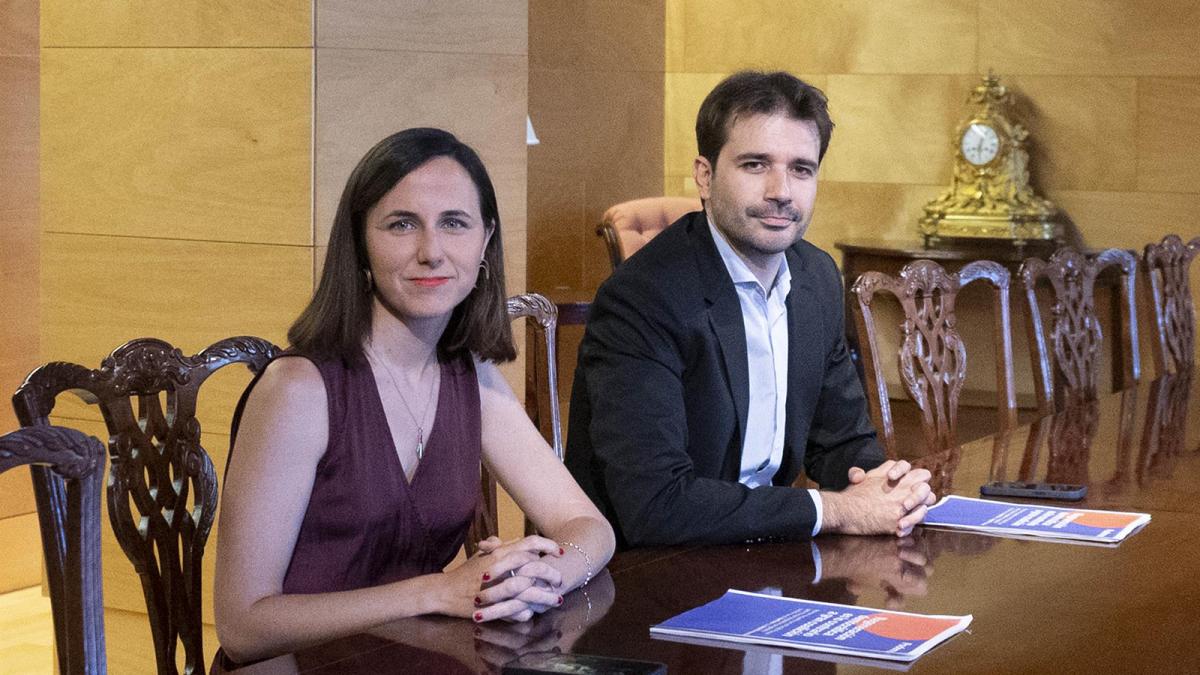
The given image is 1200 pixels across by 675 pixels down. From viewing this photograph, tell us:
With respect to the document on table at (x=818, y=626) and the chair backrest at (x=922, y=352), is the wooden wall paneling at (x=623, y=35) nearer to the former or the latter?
the chair backrest at (x=922, y=352)

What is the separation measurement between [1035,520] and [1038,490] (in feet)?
0.70

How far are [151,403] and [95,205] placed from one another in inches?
77.6

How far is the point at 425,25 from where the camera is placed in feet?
13.1

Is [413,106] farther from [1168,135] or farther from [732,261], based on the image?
[1168,135]

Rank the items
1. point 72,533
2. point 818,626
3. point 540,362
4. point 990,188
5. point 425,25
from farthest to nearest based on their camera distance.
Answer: point 990,188 → point 425,25 → point 540,362 → point 818,626 → point 72,533

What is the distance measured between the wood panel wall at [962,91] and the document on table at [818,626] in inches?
206

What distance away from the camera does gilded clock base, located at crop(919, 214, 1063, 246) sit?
6.77 m

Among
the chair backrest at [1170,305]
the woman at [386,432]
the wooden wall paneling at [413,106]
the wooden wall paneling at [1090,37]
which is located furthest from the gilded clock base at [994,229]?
the woman at [386,432]

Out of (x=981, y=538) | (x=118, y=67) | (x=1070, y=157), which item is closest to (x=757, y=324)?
(x=981, y=538)

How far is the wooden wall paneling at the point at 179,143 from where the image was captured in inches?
149

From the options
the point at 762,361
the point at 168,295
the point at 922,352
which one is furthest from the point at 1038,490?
the point at 168,295

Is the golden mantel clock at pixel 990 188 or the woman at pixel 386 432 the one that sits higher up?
the golden mantel clock at pixel 990 188

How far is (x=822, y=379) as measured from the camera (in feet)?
9.89

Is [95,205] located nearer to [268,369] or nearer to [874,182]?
[268,369]
